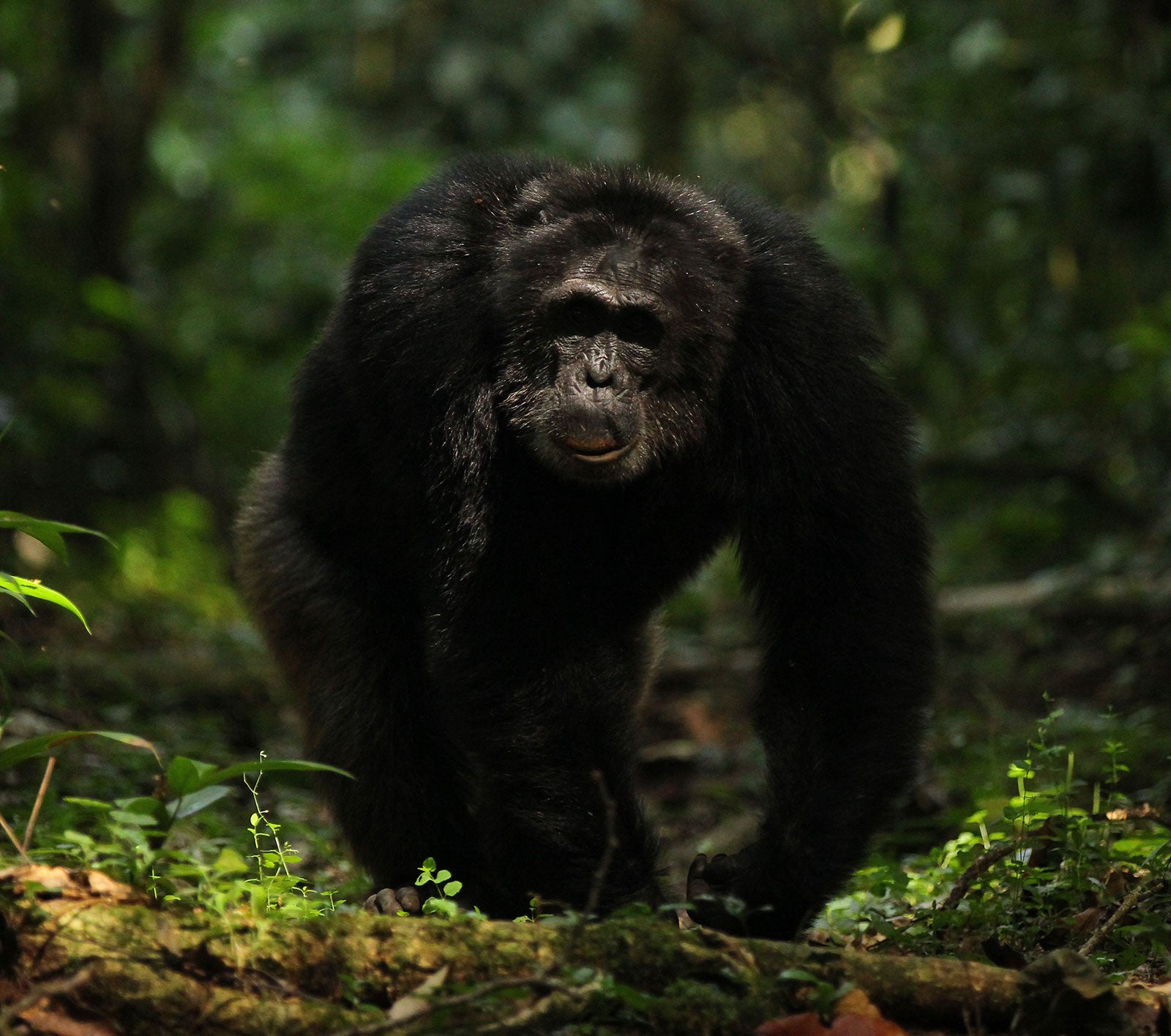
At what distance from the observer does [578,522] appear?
4414mm

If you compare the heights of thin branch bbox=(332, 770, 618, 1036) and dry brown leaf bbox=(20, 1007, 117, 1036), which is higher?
thin branch bbox=(332, 770, 618, 1036)

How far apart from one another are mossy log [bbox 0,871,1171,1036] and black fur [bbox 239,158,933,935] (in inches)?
32.8

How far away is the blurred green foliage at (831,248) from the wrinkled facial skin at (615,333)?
4095 millimetres

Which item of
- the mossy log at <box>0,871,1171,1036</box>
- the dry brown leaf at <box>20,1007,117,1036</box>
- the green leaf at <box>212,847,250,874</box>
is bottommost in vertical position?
the dry brown leaf at <box>20,1007,117,1036</box>

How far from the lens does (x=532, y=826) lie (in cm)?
386

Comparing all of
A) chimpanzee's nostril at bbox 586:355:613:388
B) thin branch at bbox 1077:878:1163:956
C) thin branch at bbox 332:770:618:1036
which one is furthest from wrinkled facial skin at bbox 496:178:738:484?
thin branch at bbox 332:770:618:1036

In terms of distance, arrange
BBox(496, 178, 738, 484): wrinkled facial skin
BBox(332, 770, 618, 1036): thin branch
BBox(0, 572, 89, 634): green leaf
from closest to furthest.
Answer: BBox(332, 770, 618, 1036): thin branch
BBox(0, 572, 89, 634): green leaf
BBox(496, 178, 738, 484): wrinkled facial skin

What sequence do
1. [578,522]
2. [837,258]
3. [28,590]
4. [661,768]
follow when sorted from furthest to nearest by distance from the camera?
[837,258] → [661,768] → [578,522] → [28,590]

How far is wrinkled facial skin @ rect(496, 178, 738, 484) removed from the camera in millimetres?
4301

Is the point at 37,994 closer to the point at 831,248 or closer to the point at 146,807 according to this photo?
the point at 146,807

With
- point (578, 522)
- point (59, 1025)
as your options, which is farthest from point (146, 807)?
point (578, 522)

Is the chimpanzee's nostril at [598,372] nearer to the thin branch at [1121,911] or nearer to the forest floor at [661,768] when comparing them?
the forest floor at [661,768]

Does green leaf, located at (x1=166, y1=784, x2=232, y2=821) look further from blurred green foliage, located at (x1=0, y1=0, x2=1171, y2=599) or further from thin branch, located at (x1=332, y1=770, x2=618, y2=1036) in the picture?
blurred green foliage, located at (x1=0, y1=0, x2=1171, y2=599)

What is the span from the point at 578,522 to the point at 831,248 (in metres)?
6.70
